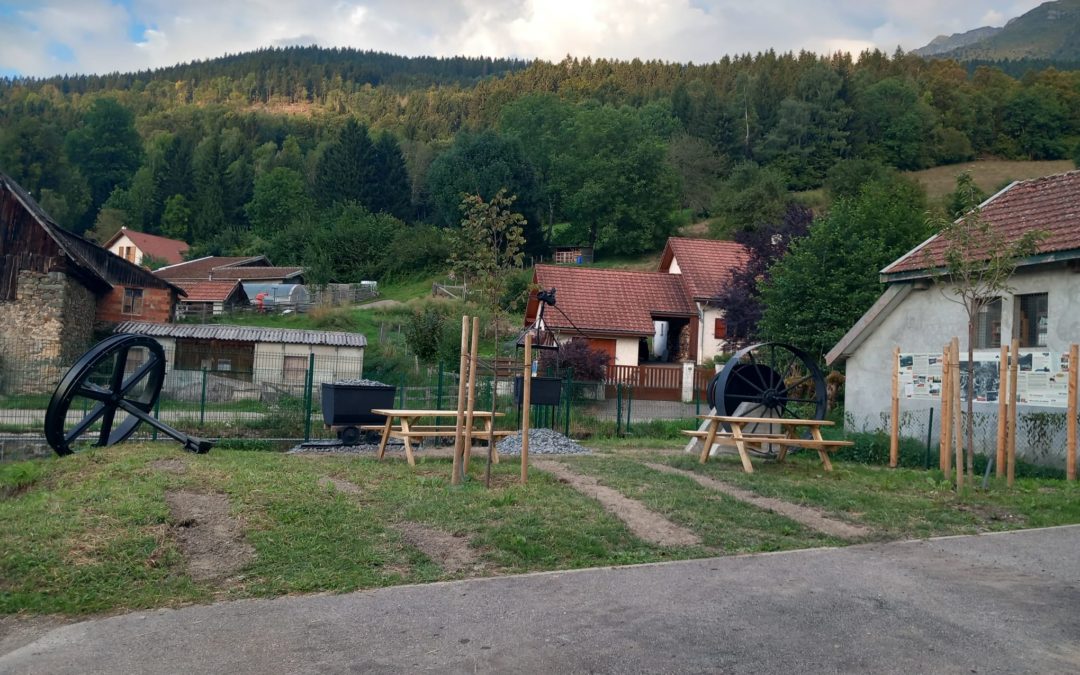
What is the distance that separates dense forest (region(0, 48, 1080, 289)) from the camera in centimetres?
7325

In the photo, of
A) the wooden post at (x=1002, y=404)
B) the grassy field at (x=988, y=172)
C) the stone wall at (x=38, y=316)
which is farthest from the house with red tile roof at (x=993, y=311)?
the grassy field at (x=988, y=172)

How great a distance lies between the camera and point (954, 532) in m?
9.34

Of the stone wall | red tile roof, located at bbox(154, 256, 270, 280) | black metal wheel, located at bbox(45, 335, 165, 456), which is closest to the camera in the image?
black metal wheel, located at bbox(45, 335, 165, 456)

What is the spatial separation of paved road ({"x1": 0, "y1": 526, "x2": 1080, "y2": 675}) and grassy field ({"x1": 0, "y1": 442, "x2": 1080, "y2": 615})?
529 mm

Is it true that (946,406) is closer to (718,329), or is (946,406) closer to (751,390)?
(751,390)

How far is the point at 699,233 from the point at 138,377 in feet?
204

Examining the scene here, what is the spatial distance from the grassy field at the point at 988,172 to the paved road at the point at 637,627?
76940 mm

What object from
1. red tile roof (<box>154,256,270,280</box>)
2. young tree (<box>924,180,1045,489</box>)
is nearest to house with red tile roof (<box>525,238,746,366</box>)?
young tree (<box>924,180,1045,489</box>)

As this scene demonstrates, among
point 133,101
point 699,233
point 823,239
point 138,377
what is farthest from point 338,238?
point 133,101

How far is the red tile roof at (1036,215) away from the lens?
16062mm

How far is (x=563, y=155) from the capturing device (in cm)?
8012

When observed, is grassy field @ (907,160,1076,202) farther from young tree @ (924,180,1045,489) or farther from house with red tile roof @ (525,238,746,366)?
young tree @ (924,180,1045,489)

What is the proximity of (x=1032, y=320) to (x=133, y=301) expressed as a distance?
38.7 meters

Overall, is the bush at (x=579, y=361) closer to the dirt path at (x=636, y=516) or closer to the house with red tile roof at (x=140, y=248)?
the dirt path at (x=636, y=516)
